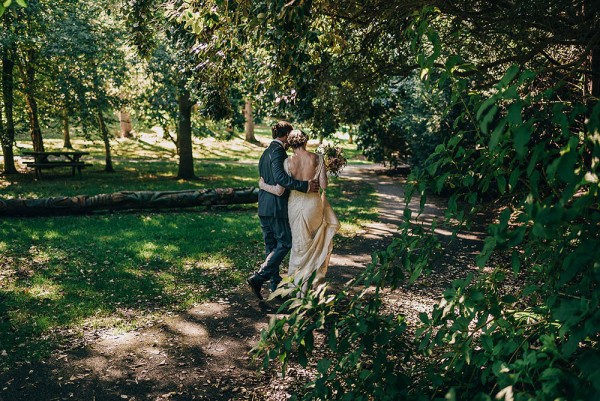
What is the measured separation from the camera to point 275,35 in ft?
18.9

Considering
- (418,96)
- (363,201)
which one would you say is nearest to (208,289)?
(363,201)

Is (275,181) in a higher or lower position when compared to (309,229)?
higher

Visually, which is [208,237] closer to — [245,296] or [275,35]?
[245,296]

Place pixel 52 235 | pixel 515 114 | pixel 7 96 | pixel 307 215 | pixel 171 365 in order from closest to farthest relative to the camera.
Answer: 1. pixel 515 114
2. pixel 171 365
3. pixel 307 215
4. pixel 52 235
5. pixel 7 96

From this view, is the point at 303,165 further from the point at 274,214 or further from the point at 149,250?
the point at 149,250

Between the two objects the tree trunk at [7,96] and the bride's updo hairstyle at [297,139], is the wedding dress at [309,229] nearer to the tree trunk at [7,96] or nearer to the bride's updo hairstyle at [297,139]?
the bride's updo hairstyle at [297,139]

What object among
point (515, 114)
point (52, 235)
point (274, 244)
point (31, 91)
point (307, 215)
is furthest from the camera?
point (31, 91)

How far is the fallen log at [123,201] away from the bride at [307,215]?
6.88 meters

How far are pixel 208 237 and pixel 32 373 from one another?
18.7 ft

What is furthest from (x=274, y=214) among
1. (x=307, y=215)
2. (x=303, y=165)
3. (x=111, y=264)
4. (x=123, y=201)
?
(x=123, y=201)

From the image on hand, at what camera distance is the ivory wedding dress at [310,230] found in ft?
21.0

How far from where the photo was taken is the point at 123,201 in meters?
12.6

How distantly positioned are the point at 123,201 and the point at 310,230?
755 cm

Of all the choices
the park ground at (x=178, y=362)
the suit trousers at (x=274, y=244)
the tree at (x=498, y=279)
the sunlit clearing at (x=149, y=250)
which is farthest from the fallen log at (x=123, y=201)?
the tree at (x=498, y=279)
